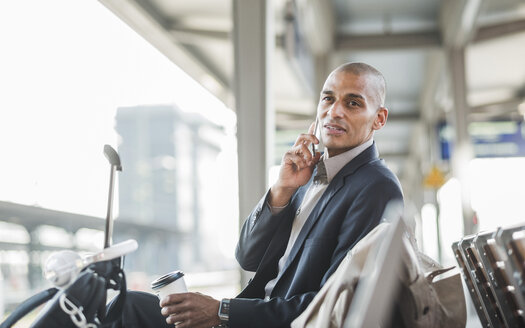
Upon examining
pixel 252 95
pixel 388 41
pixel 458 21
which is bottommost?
pixel 252 95

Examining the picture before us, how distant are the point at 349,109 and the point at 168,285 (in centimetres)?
88

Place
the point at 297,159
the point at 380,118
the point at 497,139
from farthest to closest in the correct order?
the point at 497,139, the point at 380,118, the point at 297,159

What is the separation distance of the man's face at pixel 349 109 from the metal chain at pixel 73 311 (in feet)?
3.44

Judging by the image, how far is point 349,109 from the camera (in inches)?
85.7

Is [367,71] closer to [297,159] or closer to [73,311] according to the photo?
[297,159]

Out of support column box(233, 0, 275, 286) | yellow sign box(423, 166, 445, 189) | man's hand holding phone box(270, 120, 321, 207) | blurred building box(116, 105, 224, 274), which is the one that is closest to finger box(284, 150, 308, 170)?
man's hand holding phone box(270, 120, 321, 207)

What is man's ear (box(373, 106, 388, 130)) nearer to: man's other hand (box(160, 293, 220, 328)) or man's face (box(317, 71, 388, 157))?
man's face (box(317, 71, 388, 157))

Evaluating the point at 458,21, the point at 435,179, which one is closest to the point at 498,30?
the point at 458,21

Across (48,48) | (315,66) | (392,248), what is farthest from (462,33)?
(392,248)

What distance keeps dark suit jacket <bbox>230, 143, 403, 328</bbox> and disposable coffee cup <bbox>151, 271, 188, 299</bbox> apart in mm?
169

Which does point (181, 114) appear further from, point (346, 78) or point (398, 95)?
point (398, 95)

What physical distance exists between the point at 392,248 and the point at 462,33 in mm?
8697

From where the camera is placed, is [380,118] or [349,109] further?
[380,118]

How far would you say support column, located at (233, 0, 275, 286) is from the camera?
497cm
